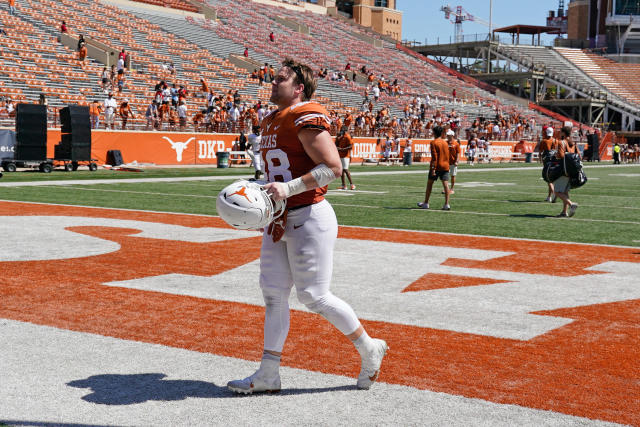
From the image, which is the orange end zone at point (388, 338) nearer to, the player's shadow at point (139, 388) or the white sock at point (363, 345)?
the white sock at point (363, 345)

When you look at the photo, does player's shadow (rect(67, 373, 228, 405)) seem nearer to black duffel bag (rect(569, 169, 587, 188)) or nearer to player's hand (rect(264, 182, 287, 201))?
player's hand (rect(264, 182, 287, 201))

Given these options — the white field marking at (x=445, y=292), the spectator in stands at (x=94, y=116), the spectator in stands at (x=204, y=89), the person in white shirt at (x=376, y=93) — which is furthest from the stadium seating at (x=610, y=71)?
the white field marking at (x=445, y=292)

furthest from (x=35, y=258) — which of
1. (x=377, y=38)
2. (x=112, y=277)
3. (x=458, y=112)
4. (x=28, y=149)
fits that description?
(x=377, y=38)

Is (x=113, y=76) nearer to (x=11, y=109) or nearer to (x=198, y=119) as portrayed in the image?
(x=198, y=119)

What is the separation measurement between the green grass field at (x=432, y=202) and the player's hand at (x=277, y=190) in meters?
7.93

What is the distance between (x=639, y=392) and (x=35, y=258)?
6.52m

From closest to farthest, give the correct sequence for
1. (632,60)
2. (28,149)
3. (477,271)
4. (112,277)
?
(112,277) < (477,271) < (28,149) < (632,60)

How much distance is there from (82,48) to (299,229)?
116ft

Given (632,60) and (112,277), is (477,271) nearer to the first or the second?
(112,277)

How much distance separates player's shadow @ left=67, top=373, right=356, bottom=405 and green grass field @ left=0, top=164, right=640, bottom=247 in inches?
310

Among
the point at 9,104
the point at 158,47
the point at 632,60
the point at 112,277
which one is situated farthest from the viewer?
the point at 632,60

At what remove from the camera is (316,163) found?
4.23 meters

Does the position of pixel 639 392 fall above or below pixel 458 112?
below

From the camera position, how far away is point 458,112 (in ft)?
183
